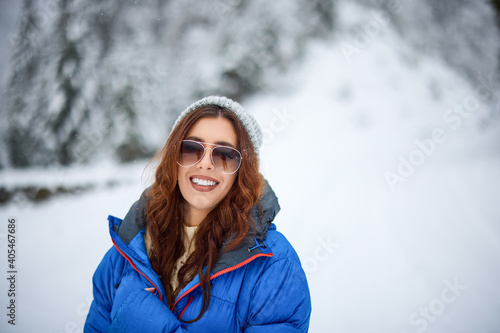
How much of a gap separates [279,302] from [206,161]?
720 millimetres

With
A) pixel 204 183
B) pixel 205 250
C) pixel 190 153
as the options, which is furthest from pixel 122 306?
pixel 190 153

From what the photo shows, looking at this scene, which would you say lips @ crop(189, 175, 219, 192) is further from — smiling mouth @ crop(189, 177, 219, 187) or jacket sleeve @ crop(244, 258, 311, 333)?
jacket sleeve @ crop(244, 258, 311, 333)

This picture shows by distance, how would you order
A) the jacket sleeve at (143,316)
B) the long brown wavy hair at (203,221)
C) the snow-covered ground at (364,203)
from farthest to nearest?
the snow-covered ground at (364,203)
the long brown wavy hair at (203,221)
the jacket sleeve at (143,316)

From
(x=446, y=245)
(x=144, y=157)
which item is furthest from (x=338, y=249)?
(x=144, y=157)

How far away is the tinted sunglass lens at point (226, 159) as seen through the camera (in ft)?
4.01

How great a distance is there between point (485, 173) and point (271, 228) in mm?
5169

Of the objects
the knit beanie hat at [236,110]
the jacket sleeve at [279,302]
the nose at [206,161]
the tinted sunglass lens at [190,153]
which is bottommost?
the jacket sleeve at [279,302]

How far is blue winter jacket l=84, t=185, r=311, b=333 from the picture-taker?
1.05 metres

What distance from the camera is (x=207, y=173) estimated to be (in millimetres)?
1205

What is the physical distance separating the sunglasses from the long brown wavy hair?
4 cm

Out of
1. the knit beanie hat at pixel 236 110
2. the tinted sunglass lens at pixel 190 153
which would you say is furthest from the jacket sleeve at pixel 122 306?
the knit beanie hat at pixel 236 110

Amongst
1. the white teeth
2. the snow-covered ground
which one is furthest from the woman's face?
the snow-covered ground

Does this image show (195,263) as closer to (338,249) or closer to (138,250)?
(138,250)

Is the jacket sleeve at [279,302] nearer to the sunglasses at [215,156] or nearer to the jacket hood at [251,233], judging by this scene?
the jacket hood at [251,233]
